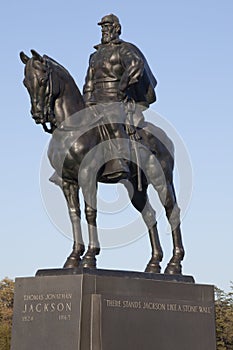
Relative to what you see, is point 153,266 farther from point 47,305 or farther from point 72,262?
point 47,305

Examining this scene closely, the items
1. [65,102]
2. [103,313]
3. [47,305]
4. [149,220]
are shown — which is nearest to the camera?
[103,313]

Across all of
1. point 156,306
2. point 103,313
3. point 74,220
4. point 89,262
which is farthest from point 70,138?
point 156,306

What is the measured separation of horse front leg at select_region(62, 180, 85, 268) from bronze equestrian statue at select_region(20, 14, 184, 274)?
0.6 inches

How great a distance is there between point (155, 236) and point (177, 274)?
2.61 ft

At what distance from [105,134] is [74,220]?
1.50 m

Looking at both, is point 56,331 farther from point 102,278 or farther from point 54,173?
point 54,173

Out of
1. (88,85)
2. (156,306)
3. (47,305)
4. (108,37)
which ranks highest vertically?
(108,37)

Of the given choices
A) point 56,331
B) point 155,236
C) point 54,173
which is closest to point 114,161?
point 54,173

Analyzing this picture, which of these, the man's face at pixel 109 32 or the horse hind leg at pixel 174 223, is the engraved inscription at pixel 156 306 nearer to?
the horse hind leg at pixel 174 223

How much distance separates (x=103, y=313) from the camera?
1080 centimetres

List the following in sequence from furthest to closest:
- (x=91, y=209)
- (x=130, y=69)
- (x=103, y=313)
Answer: (x=130, y=69) < (x=91, y=209) < (x=103, y=313)

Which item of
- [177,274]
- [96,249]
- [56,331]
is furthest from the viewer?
[177,274]

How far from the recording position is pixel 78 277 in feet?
35.6

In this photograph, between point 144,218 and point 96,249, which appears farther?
point 144,218
